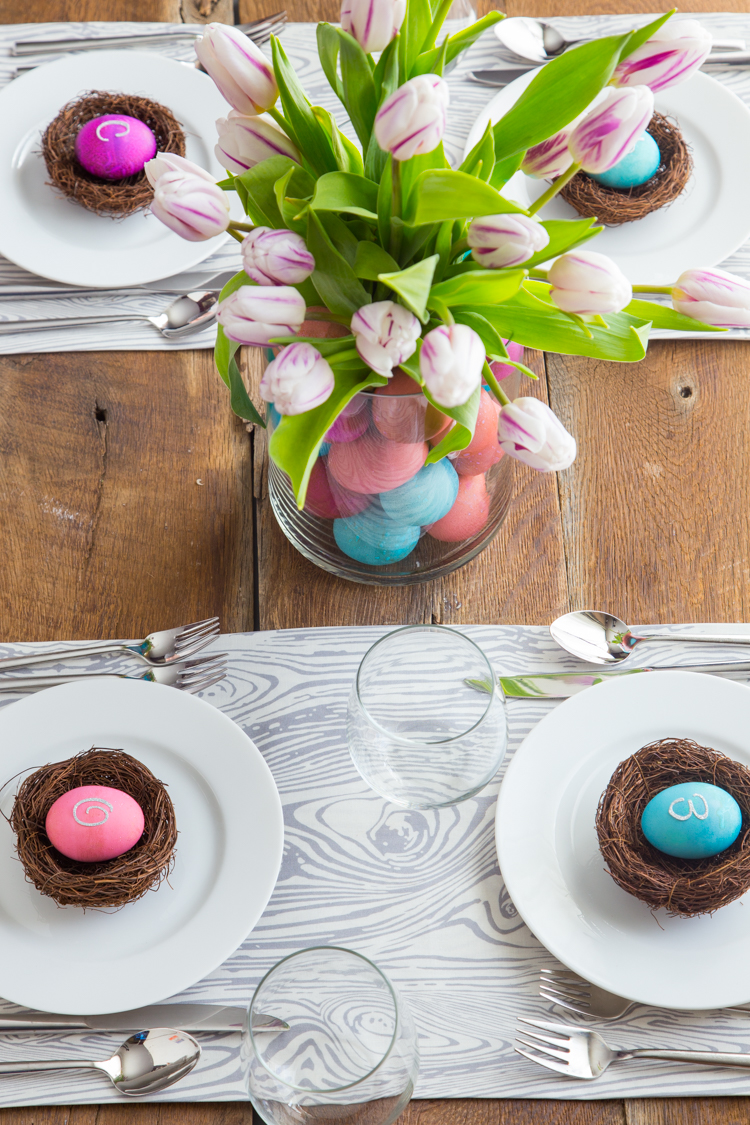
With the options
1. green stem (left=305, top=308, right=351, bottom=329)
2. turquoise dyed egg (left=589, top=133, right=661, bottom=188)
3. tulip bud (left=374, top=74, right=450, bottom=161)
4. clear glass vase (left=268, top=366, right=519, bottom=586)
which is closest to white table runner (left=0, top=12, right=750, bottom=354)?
turquoise dyed egg (left=589, top=133, right=661, bottom=188)

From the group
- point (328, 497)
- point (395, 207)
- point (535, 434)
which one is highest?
point (395, 207)

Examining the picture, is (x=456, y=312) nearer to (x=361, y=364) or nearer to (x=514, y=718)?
(x=361, y=364)

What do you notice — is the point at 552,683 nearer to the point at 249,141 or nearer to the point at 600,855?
the point at 600,855

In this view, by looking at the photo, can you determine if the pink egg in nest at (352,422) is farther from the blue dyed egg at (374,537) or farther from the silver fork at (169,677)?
the silver fork at (169,677)

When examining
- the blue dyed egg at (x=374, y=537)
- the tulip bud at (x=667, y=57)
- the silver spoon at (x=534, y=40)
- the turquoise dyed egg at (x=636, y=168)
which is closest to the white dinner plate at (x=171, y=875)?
the blue dyed egg at (x=374, y=537)

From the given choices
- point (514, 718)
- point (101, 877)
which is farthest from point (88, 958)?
point (514, 718)

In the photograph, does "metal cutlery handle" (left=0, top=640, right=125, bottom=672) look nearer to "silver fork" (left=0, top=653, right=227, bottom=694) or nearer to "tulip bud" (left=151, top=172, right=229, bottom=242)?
"silver fork" (left=0, top=653, right=227, bottom=694)

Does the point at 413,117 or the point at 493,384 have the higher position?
the point at 413,117

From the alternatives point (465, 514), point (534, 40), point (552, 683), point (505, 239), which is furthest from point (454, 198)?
point (534, 40)
